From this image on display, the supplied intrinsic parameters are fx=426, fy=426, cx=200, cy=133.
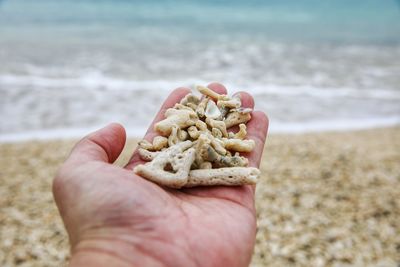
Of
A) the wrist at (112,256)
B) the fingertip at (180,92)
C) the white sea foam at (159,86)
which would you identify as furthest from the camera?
the white sea foam at (159,86)

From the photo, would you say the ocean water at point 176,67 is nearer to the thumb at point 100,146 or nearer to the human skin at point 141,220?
the thumb at point 100,146

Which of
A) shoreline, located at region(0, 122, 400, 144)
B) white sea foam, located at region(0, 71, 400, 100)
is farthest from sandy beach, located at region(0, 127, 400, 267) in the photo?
white sea foam, located at region(0, 71, 400, 100)

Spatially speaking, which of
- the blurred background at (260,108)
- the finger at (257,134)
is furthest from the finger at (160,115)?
the blurred background at (260,108)

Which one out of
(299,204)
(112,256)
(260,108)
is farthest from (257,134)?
(260,108)

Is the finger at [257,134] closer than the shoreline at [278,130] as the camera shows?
Yes

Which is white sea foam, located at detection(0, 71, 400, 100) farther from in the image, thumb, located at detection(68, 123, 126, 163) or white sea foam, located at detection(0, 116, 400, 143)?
thumb, located at detection(68, 123, 126, 163)

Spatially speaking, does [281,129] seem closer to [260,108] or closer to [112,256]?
[260,108]

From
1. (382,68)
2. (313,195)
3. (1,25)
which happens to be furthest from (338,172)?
(1,25)

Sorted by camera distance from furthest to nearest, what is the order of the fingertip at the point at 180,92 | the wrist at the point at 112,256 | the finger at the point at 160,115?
the fingertip at the point at 180,92 → the finger at the point at 160,115 → the wrist at the point at 112,256
